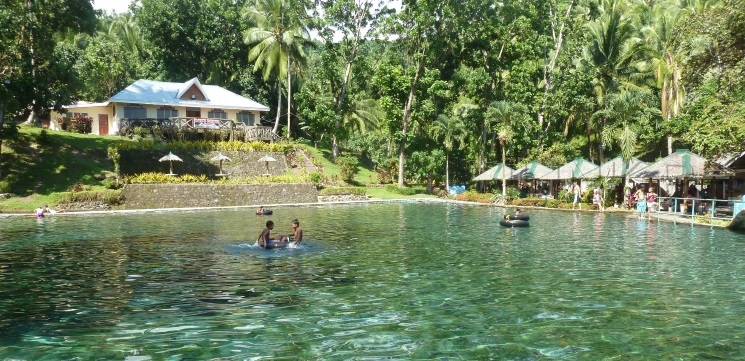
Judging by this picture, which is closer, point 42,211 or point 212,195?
point 42,211

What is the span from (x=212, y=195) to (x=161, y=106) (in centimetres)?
1862

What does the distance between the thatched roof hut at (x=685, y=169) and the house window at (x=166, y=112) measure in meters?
42.7

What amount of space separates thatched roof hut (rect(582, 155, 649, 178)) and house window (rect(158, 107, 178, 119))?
3917 cm

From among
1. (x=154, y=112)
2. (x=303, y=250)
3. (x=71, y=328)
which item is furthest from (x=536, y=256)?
(x=154, y=112)

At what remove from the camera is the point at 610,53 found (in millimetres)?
49969

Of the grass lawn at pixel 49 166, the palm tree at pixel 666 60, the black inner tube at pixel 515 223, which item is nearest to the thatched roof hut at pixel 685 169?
the black inner tube at pixel 515 223

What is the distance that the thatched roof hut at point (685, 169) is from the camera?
30688mm

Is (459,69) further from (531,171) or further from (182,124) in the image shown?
(182,124)

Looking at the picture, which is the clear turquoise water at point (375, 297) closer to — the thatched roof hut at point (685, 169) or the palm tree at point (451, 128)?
the thatched roof hut at point (685, 169)

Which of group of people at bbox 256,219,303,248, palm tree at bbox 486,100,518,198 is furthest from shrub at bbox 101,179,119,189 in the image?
palm tree at bbox 486,100,518,198

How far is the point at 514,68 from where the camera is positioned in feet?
173

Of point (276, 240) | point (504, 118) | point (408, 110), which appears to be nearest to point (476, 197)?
point (504, 118)

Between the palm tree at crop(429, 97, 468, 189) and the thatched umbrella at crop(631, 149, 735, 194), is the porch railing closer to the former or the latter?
the thatched umbrella at crop(631, 149, 735, 194)

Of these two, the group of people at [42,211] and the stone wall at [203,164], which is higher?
the stone wall at [203,164]
